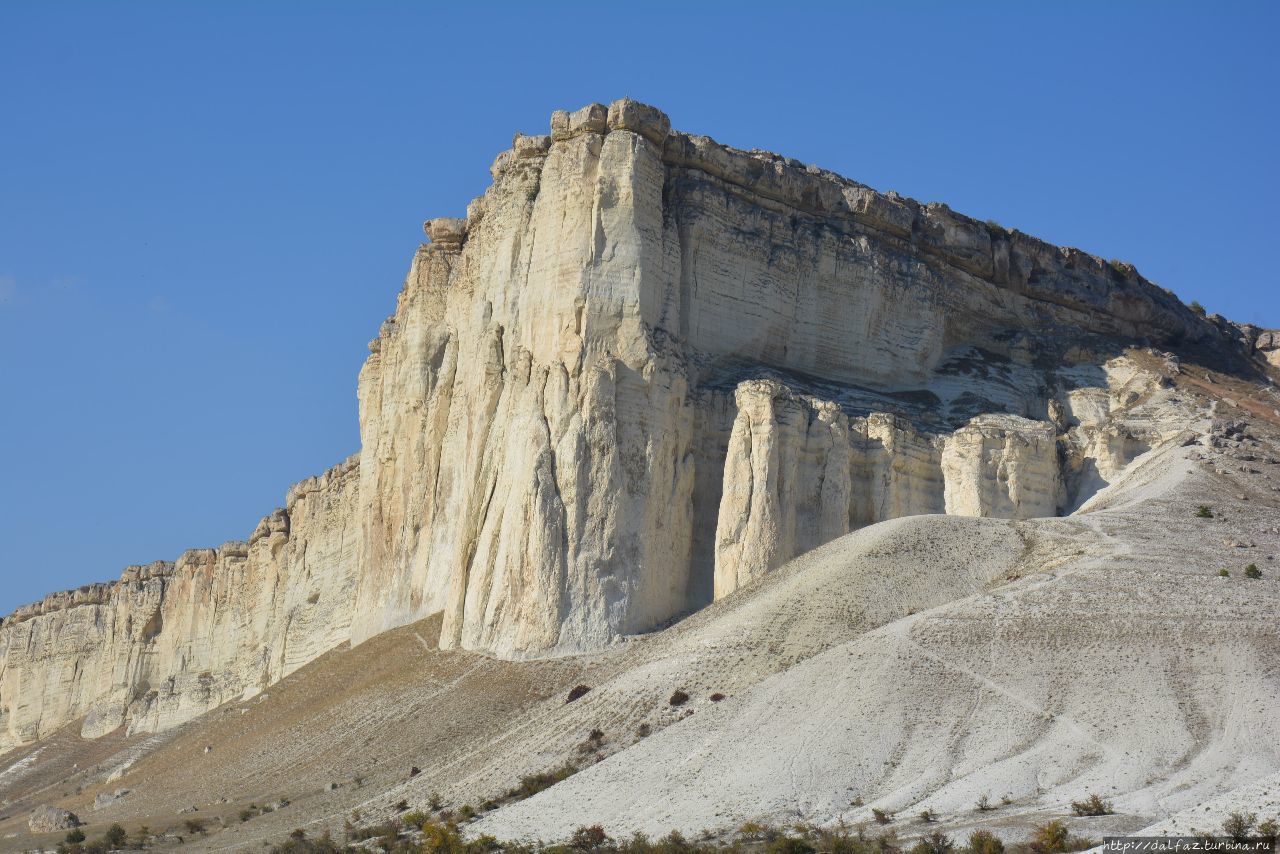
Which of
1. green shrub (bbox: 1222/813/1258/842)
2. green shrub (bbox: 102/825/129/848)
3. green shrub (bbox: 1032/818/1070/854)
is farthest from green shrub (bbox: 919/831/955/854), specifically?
green shrub (bbox: 102/825/129/848)

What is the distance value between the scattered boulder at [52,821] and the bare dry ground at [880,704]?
0.92 meters

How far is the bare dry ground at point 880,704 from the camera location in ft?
126

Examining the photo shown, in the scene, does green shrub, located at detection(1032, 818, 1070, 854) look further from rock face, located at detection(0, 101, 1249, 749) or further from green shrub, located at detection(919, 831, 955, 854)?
rock face, located at detection(0, 101, 1249, 749)

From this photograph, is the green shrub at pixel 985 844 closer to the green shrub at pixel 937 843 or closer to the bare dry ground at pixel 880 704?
the green shrub at pixel 937 843

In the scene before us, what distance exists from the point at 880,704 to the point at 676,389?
1888 cm

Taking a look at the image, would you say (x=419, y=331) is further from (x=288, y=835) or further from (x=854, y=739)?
(x=854, y=739)

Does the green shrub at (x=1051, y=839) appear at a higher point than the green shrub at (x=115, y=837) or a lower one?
lower

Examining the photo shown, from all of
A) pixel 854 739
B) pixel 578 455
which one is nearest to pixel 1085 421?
pixel 578 455

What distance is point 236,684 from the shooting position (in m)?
82.2

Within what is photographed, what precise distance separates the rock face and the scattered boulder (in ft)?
38.7

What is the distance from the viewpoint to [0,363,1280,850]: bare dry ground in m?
38.3

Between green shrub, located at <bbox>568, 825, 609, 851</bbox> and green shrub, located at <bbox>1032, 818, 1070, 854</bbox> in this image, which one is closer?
green shrub, located at <bbox>1032, 818, 1070, 854</bbox>

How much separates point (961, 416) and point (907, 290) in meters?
6.90

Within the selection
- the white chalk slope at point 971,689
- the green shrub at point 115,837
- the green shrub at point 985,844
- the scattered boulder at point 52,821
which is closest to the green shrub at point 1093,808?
the white chalk slope at point 971,689
